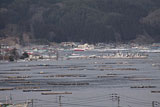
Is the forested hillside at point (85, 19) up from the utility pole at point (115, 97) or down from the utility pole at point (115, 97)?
up

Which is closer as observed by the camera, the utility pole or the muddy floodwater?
the utility pole

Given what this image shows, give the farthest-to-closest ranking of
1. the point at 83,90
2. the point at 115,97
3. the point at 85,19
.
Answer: the point at 85,19 → the point at 83,90 → the point at 115,97

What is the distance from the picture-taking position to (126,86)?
31.6m

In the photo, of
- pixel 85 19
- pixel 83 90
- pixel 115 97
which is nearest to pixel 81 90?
pixel 83 90

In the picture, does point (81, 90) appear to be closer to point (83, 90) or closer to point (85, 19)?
point (83, 90)

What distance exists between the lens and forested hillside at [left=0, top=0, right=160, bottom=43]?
136 metres

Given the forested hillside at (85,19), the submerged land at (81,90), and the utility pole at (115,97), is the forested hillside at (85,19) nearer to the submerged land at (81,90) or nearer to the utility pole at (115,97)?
the submerged land at (81,90)

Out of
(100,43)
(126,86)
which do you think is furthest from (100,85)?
(100,43)

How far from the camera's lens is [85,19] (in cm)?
15162

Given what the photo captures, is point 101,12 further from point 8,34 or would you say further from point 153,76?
point 153,76

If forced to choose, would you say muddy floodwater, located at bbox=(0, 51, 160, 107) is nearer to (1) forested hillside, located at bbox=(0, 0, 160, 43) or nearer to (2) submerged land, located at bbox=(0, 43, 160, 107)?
(2) submerged land, located at bbox=(0, 43, 160, 107)

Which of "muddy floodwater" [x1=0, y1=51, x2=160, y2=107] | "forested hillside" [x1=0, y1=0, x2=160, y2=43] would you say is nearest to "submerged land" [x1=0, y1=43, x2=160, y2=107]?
"muddy floodwater" [x1=0, y1=51, x2=160, y2=107]

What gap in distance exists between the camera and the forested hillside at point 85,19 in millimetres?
136000

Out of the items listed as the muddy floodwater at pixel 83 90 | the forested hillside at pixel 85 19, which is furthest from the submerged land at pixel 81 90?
the forested hillside at pixel 85 19
